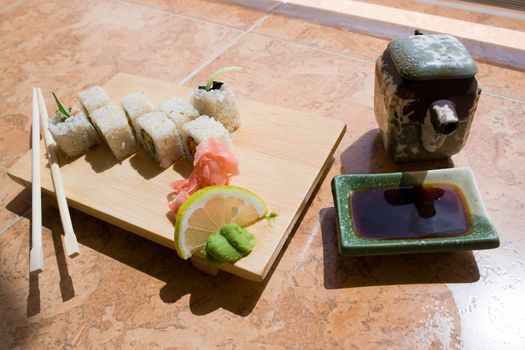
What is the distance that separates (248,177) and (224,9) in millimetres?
1219

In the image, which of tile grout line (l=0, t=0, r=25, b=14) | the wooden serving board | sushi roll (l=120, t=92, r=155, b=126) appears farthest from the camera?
tile grout line (l=0, t=0, r=25, b=14)

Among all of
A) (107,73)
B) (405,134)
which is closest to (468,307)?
(405,134)

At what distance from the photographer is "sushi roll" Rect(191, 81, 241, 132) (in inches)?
49.7

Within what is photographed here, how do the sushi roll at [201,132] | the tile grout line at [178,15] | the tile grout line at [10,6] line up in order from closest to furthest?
1. the sushi roll at [201,132]
2. the tile grout line at [178,15]
3. the tile grout line at [10,6]

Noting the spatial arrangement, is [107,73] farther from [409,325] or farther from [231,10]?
[409,325]

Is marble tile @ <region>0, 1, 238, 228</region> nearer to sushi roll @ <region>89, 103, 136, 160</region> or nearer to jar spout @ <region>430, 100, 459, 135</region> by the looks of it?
sushi roll @ <region>89, 103, 136, 160</region>

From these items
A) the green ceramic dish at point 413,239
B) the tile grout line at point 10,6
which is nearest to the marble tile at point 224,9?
the tile grout line at point 10,6

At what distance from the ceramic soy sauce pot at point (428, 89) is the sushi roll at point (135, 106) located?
2.18 ft

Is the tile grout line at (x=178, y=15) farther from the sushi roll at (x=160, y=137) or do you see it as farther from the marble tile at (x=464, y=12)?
the sushi roll at (x=160, y=137)

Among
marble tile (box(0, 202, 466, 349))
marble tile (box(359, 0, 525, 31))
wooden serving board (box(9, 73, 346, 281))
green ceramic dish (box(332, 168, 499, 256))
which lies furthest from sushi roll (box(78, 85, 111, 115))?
marble tile (box(359, 0, 525, 31))

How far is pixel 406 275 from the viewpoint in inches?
40.9

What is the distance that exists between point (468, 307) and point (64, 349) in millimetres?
917

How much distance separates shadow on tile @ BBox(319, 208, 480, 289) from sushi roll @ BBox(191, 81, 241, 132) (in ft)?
1.69

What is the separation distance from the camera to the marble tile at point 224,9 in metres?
2.03
